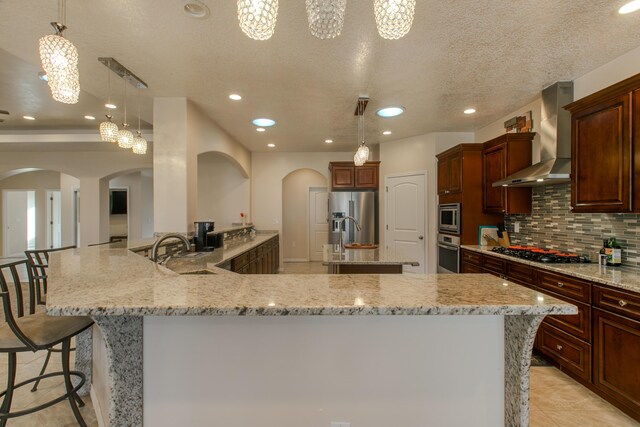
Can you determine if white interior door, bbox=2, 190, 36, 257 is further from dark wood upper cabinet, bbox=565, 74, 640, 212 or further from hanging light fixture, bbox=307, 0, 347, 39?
dark wood upper cabinet, bbox=565, 74, 640, 212

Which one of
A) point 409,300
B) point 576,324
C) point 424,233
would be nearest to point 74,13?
point 409,300

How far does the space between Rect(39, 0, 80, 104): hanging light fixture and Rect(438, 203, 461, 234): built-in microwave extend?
4.09 metres

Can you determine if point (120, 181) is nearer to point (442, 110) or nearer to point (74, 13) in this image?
point (74, 13)

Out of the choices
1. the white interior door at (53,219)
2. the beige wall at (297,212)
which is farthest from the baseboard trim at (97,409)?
the white interior door at (53,219)

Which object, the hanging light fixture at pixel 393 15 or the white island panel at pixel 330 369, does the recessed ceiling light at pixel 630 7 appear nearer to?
the hanging light fixture at pixel 393 15

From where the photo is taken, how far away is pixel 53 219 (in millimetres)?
8750

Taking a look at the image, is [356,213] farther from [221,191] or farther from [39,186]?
[39,186]

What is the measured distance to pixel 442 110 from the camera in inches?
147

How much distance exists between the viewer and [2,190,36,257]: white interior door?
328 inches

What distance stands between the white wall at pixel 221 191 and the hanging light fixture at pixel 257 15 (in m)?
5.26

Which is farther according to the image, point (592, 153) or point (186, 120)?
point (186, 120)

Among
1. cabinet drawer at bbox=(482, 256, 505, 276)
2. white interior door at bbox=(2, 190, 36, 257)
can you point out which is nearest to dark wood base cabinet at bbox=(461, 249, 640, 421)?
cabinet drawer at bbox=(482, 256, 505, 276)

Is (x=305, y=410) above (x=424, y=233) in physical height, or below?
below

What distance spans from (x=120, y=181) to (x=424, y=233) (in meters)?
8.02
